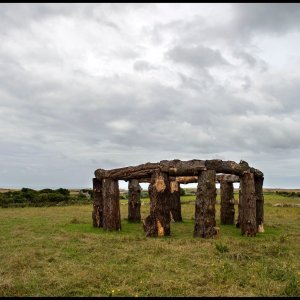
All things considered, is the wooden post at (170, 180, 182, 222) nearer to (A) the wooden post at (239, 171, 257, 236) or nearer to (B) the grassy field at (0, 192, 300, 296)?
(A) the wooden post at (239, 171, 257, 236)

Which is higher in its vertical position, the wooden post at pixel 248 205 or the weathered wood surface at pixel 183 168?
the weathered wood surface at pixel 183 168

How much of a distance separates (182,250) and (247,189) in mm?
5668

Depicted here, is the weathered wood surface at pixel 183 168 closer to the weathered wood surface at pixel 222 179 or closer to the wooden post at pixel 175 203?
the weathered wood surface at pixel 222 179

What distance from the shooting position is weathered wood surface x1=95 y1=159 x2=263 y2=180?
16.5 metres

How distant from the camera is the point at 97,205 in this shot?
2125 centimetres

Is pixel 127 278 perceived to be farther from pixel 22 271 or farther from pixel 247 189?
pixel 247 189

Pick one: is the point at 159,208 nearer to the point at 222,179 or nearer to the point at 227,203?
the point at 222,179

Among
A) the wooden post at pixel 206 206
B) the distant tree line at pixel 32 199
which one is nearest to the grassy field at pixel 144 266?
the wooden post at pixel 206 206

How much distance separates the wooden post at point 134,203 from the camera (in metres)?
24.6

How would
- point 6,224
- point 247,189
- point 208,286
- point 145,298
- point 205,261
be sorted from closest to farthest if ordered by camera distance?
point 145,298 < point 208,286 < point 205,261 < point 247,189 < point 6,224

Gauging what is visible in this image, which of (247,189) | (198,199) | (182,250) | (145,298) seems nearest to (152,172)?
(198,199)

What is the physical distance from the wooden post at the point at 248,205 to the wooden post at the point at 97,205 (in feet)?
23.8

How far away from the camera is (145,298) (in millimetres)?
7719

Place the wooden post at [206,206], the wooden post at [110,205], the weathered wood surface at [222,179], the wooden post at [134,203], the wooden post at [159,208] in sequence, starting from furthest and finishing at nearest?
the wooden post at [134,203], the weathered wood surface at [222,179], the wooden post at [110,205], the wooden post at [159,208], the wooden post at [206,206]
